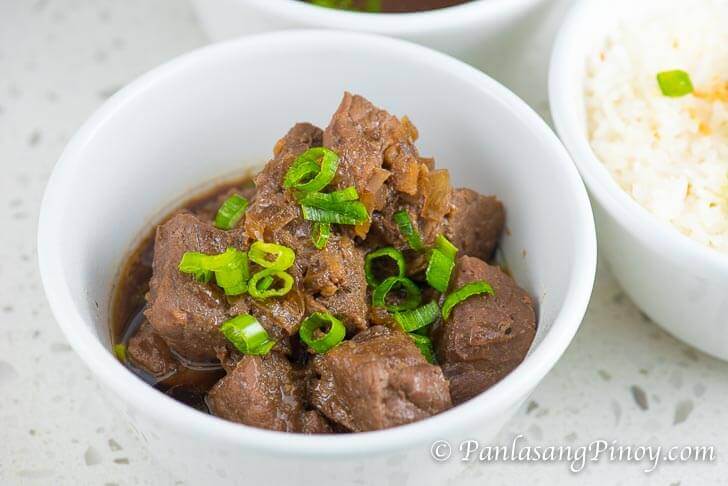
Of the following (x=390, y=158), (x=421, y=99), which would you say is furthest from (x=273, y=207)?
(x=421, y=99)

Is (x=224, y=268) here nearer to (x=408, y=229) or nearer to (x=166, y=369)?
(x=166, y=369)

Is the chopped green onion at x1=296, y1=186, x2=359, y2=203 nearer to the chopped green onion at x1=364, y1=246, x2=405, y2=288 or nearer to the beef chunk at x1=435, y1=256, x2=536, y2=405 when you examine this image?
the chopped green onion at x1=364, y1=246, x2=405, y2=288

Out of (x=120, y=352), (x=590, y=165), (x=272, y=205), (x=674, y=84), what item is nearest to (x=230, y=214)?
(x=272, y=205)

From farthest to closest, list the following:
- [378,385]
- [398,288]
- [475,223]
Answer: [475,223] < [398,288] < [378,385]

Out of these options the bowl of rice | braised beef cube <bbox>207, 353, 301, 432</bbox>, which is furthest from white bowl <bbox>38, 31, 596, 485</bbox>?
the bowl of rice

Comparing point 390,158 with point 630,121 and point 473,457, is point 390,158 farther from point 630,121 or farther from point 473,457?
point 630,121

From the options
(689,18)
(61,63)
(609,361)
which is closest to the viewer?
(609,361)
